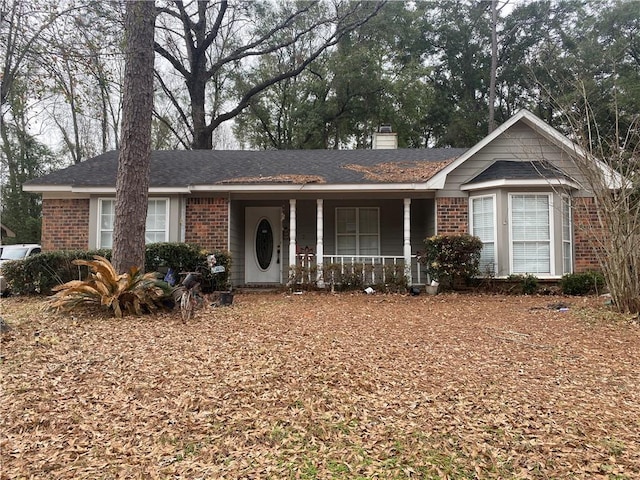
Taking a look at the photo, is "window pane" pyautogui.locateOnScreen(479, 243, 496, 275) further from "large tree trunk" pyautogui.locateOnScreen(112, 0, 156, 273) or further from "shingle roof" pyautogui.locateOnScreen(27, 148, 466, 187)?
"large tree trunk" pyautogui.locateOnScreen(112, 0, 156, 273)

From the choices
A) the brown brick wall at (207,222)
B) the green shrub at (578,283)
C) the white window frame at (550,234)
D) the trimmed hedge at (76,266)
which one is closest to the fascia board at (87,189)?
the brown brick wall at (207,222)

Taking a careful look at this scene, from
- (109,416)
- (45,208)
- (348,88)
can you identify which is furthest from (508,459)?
(348,88)

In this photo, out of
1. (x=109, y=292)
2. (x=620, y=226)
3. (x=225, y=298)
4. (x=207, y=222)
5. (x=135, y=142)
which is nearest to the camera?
(x=109, y=292)

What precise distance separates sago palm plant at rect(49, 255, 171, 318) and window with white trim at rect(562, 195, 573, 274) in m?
8.88

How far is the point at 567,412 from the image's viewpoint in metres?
3.20

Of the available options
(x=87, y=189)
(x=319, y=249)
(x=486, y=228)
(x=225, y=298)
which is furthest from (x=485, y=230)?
(x=87, y=189)

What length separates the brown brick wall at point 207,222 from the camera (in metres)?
10.5

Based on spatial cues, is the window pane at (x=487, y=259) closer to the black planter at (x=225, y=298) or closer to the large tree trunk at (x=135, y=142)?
the black planter at (x=225, y=298)

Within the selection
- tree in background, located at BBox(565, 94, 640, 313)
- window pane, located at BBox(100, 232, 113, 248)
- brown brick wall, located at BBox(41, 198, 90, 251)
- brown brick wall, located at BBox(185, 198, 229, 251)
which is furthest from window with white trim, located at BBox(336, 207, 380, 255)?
brown brick wall, located at BBox(41, 198, 90, 251)

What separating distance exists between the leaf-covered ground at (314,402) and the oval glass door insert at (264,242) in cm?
613

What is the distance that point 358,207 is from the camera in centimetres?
1174

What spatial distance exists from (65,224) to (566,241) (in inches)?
480

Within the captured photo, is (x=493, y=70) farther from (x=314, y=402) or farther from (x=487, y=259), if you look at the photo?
(x=314, y=402)

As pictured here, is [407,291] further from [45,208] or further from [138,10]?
[45,208]
